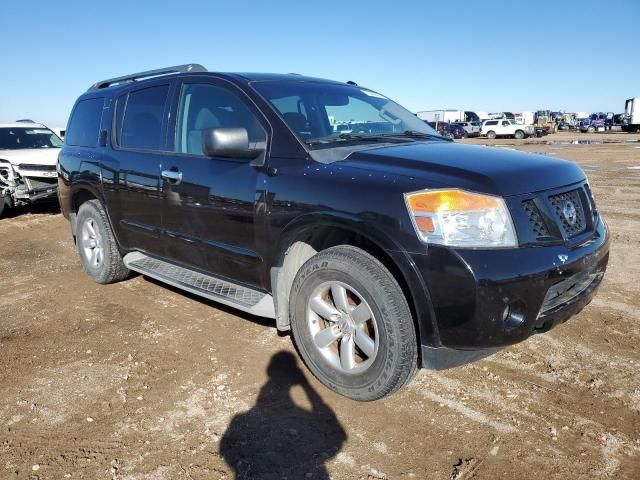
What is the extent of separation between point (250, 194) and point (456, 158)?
4.09 ft

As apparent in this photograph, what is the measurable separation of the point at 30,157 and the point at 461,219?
28.3 ft

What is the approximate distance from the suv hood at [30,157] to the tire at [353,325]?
7488 mm

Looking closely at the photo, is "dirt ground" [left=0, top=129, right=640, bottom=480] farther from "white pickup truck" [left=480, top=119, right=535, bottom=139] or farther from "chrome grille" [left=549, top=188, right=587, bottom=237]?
"white pickup truck" [left=480, top=119, right=535, bottom=139]

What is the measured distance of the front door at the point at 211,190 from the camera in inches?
126

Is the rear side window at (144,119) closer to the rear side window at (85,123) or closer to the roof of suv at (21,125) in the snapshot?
the rear side window at (85,123)

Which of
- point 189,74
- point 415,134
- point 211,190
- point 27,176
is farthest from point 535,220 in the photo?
point 27,176

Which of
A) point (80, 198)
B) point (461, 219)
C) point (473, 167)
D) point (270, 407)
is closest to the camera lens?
point (461, 219)

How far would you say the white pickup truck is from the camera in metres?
38.3

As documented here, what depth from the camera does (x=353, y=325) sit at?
2762 mm

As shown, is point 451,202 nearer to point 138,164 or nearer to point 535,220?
point 535,220

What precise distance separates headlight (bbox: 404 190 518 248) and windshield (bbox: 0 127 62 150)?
943 cm

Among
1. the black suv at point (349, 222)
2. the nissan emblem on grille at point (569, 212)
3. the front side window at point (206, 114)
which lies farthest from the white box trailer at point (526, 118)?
the nissan emblem on grille at point (569, 212)

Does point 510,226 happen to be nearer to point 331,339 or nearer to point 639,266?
point 331,339

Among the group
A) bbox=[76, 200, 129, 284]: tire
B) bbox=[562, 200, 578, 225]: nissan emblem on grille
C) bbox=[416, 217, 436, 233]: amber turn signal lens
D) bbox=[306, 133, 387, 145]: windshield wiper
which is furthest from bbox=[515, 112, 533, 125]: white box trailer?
bbox=[416, 217, 436, 233]: amber turn signal lens
